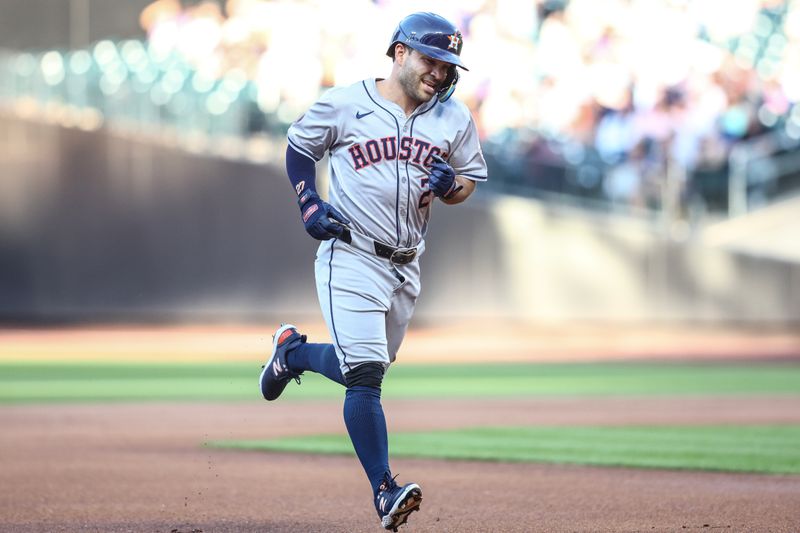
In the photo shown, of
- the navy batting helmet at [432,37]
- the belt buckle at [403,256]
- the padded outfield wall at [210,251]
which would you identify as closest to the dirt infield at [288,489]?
the belt buckle at [403,256]

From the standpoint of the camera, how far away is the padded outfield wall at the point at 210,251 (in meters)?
22.3

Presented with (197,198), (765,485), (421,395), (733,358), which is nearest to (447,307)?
(197,198)

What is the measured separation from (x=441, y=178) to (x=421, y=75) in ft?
1.35

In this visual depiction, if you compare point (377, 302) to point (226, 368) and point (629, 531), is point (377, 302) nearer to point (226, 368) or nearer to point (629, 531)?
point (629, 531)

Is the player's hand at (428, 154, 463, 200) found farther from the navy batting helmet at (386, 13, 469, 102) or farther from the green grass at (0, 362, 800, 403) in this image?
the green grass at (0, 362, 800, 403)

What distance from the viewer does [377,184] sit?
4969 millimetres

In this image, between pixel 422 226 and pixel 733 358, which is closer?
pixel 422 226

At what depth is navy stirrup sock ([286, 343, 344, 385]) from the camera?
507cm

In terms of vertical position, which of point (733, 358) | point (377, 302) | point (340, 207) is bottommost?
point (733, 358)

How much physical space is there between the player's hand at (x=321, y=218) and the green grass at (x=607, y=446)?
10.7 feet

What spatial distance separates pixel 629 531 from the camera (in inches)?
196

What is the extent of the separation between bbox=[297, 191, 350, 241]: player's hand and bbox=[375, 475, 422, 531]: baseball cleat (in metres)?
1.02

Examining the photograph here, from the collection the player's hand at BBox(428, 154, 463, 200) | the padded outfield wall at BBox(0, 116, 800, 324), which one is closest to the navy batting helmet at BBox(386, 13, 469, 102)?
the player's hand at BBox(428, 154, 463, 200)

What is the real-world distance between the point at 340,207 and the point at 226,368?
1138 cm
